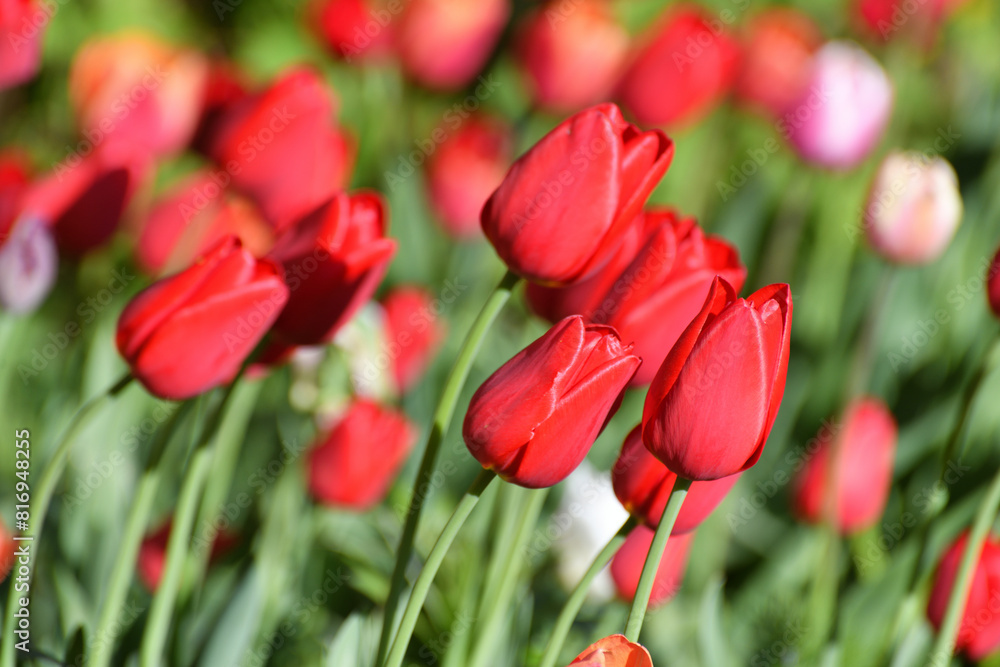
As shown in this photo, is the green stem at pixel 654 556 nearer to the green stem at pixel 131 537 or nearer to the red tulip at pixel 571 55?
the green stem at pixel 131 537

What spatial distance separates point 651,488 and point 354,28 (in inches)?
42.4

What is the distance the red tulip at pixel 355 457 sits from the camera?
75 centimetres

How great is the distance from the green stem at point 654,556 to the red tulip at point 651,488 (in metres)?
0.06

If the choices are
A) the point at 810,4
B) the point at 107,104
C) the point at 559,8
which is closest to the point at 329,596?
the point at 107,104

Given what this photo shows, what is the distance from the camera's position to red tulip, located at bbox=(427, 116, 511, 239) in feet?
3.93

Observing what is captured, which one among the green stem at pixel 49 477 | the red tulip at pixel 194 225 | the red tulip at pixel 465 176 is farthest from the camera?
the red tulip at pixel 465 176

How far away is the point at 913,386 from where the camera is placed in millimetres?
1201

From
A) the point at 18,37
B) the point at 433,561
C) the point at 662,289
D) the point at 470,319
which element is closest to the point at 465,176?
the point at 470,319

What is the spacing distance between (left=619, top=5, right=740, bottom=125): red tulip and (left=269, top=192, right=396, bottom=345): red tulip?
2.58 ft

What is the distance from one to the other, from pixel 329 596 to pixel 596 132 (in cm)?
59

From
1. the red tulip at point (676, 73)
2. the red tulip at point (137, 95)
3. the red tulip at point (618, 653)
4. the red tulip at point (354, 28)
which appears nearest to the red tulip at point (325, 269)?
the red tulip at point (618, 653)

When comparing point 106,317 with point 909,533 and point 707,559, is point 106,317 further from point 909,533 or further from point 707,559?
point 909,533

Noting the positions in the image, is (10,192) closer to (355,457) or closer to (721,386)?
(355,457)

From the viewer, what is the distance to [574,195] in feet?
1.53
